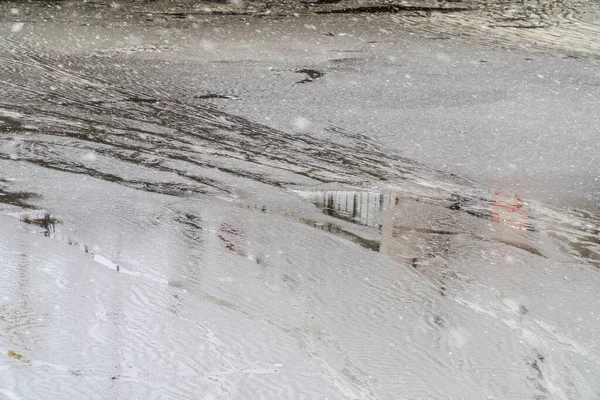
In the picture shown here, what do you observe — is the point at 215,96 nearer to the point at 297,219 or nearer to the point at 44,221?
the point at 297,219

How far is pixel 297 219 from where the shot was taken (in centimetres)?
541

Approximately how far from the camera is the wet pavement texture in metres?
3.62

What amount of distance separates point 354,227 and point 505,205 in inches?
49.1

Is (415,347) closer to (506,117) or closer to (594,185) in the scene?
(594,185)

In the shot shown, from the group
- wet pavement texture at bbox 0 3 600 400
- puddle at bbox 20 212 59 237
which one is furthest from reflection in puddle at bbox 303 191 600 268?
puddle at bbox 20 212 59 237

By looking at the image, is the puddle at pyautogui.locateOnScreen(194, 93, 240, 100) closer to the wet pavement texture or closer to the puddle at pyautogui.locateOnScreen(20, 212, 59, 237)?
the wet pavement texture

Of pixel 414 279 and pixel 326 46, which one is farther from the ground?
pixel 326 46

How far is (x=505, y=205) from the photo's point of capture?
5.77 meters

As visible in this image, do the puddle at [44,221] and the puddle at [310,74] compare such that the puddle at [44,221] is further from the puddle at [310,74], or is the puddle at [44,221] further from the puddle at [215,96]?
the puddle at [310,74]

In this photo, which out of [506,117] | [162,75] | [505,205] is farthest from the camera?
[162,75]

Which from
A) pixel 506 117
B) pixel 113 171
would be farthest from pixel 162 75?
pixel 506 117

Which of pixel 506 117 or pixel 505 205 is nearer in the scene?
pixel 505 205

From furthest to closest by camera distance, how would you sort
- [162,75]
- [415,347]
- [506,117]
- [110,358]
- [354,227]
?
[162,75]
[506,117]
[354,227]
[415,347]
[110,358]

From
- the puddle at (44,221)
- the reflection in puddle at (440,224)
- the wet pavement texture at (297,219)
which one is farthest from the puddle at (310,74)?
the puddle at (44,221)
